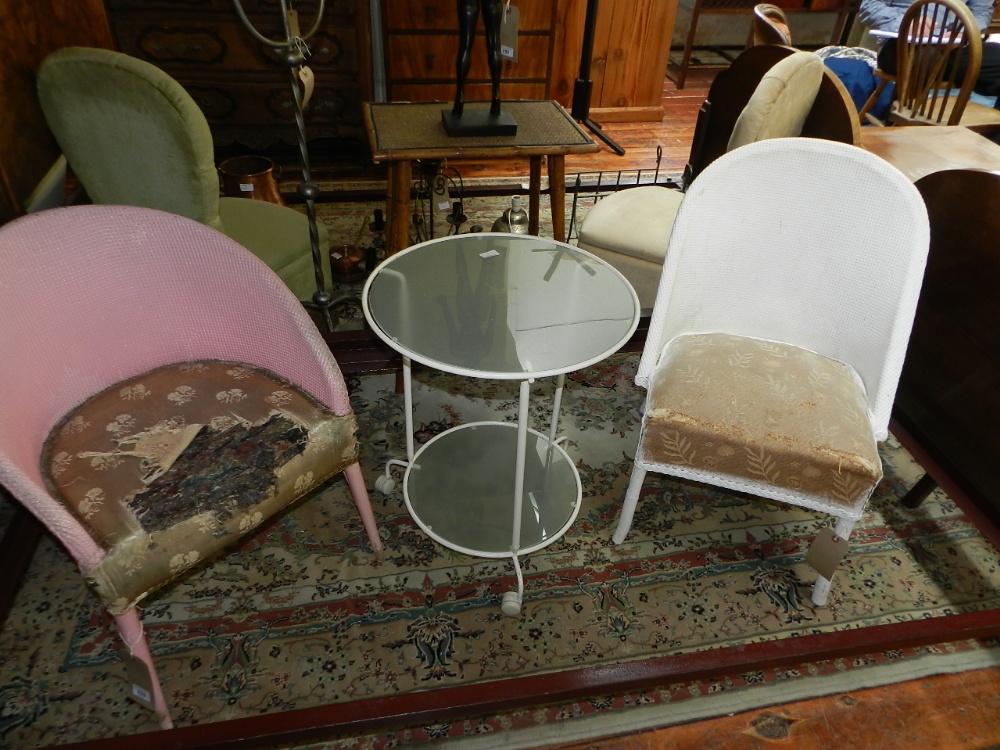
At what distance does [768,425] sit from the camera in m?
1.41

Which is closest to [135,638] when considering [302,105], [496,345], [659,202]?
[496,345]

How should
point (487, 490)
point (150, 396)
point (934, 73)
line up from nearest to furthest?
1. point (150, 396)
2. point (487, 490)
3. point (934, 73)

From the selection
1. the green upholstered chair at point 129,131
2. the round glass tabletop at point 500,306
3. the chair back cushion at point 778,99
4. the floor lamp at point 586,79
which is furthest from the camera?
the floor lamp at point 586,79

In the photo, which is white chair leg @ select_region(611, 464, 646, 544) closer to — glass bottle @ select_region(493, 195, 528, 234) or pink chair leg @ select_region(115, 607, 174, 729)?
pink chair leg @ select_region(115, 607, 174, 729)

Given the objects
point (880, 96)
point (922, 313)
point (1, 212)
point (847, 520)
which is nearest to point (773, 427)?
point (847, 520)

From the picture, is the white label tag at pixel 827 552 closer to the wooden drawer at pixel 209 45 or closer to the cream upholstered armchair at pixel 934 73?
the cream upholstered armchair at pixel 934 73

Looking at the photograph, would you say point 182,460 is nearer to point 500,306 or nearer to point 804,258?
point 500,306

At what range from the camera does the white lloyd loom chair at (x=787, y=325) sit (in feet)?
4.62

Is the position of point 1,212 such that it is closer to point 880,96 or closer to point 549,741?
point 549,741

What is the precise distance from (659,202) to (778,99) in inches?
21.4

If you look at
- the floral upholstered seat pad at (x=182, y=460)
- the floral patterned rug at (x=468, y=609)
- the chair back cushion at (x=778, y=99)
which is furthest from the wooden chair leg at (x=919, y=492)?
the floral upholstered seat pad at (x=182, y=460)

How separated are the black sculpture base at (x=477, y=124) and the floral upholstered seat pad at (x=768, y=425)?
117cm

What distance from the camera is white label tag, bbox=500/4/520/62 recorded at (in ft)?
7.06

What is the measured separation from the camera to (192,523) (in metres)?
1.20
